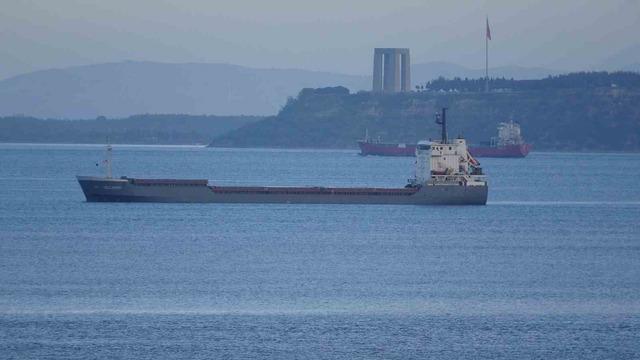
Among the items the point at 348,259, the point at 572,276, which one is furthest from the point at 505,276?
the point at 348,259

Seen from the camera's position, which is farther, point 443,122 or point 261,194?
point 261,194

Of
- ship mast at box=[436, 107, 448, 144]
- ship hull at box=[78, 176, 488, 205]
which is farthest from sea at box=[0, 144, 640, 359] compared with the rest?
ship mast at box=[436, 107, 448, 144]

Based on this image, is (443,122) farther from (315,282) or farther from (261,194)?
(315,282)

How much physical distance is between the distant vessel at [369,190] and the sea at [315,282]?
2.17ft

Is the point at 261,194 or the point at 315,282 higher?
the point at 261,194

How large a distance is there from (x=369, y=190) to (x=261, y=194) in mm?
5754

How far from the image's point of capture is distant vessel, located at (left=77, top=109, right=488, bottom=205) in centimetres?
7256

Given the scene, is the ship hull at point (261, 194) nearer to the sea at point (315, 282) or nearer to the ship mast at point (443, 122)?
the sea at point (315, 282)

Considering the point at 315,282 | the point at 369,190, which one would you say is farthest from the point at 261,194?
the point at 315,282

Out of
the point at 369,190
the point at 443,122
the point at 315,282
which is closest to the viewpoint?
the point at 315,282

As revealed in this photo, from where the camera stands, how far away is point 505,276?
151ft

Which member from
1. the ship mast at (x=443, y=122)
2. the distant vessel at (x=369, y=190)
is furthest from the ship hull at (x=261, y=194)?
the ship mast at (x=443, y=122)

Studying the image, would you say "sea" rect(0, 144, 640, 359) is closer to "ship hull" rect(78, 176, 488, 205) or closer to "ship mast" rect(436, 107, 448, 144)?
"ship hull" rect(78, 176, 488, 205)

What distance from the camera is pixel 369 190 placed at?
253 ft
